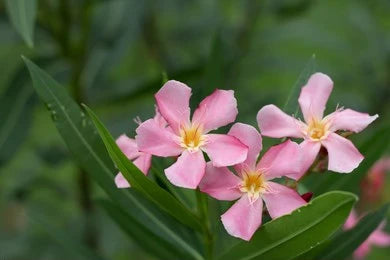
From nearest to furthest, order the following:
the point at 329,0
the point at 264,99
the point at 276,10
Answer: the point at 264,99, the point at 276,10, the point at 329,0

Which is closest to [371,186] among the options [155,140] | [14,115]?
[14,115]

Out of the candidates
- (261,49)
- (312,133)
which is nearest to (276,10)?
(261,49)

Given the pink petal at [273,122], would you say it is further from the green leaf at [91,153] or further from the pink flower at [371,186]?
the pink flower at [371,186]

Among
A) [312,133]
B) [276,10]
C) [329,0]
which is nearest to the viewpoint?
[312,133]

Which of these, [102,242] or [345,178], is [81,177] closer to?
[102,242]

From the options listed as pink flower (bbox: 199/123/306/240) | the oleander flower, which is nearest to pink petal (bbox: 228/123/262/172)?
pink flower (bbox: 199/123/306/240)
